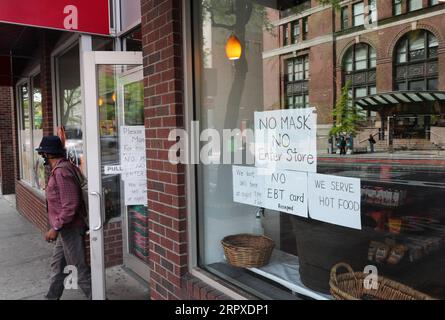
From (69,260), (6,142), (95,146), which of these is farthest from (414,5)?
(6,142)

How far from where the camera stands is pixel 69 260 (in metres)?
3.83

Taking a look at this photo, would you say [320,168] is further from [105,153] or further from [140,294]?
[140,294]

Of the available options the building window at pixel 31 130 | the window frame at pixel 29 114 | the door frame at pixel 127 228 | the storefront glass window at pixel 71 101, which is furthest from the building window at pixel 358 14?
the window frame at pixel 29 114

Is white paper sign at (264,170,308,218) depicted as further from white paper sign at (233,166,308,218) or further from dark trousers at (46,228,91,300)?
dark trousers at (46,228,91,300)

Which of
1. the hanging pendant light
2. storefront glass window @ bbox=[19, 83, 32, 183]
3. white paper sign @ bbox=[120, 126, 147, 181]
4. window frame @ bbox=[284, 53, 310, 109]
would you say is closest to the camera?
window frame @ bbox=[284, 53, 310, 109]

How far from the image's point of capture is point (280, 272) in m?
2.84

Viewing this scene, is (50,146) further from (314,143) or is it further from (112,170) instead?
(314,143)

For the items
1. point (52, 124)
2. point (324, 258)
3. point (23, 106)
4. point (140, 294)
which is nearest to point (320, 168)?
point (324, 258)

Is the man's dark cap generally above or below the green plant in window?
below

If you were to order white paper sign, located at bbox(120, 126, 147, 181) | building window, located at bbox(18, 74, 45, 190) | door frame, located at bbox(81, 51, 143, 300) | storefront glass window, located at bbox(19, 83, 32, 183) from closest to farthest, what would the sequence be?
door frame, located at bbox(81, 51, 143, 300)
white paper sign, located at bbox(120, 126, 147, 181)
building window, located at bbox(18, 74, 45, 190)
storefront glass window, located at bbox(19, 83, 32, 183)

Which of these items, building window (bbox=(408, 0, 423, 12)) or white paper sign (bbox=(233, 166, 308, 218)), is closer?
building window (bbox=(408, 0, 423, 12))

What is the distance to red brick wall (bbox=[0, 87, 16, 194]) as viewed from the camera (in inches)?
454

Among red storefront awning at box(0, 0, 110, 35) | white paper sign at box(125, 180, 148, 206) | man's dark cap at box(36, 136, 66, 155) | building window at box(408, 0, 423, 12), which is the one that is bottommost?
white paper sign at box(125, 180, 148, 206)

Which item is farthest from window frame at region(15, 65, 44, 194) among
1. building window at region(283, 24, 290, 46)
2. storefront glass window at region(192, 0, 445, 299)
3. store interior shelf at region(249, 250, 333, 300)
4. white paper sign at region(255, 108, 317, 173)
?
building window at region(283, 24, 290, 46)
